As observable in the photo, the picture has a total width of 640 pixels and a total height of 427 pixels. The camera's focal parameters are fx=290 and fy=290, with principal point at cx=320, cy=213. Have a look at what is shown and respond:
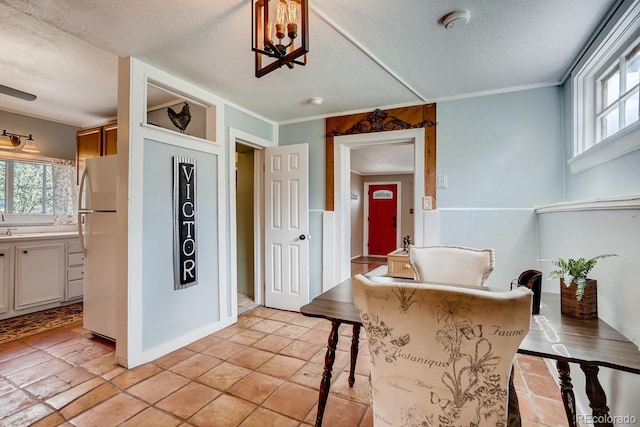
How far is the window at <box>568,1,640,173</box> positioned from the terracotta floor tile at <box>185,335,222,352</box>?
3140mm

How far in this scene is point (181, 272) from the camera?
2.54 m

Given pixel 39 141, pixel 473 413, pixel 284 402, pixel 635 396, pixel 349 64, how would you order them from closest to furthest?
1. pixel 473 413
2. pixel 635 396
3. pixel 284 402
4. pixel 349 64
5. pixel 39 141

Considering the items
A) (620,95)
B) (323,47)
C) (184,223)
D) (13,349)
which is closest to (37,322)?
(13,349)

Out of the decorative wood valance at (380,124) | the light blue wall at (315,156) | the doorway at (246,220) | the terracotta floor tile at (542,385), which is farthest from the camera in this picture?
the doorway at (246,220)

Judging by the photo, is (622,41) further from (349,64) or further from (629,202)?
(349,64)

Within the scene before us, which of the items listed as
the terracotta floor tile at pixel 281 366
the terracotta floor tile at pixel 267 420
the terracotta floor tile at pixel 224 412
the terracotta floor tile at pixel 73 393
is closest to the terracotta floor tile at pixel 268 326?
the terracotta floor tile at pixel 281 366

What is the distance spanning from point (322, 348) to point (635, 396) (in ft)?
6.18

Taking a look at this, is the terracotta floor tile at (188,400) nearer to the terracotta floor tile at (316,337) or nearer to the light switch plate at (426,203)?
the terracotta floor tile at (316,337)

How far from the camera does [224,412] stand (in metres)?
1.70

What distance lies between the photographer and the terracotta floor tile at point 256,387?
1.84 metres

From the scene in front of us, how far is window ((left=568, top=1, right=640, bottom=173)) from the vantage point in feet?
5.15

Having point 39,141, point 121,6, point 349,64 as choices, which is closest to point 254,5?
point 121,6

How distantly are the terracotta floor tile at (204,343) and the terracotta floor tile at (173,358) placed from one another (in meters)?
0.06

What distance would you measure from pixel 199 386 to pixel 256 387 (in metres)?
0.39
